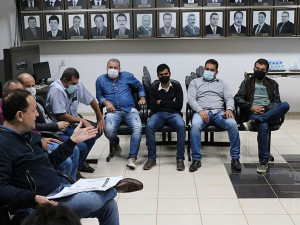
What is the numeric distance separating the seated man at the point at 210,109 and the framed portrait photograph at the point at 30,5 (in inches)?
130

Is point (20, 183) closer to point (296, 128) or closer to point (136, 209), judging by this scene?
point (136, 209)

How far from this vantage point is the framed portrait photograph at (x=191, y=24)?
6.58 metres

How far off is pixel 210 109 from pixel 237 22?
2448mm

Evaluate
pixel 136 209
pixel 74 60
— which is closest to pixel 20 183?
pixel 136 209

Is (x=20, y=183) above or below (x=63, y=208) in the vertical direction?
below

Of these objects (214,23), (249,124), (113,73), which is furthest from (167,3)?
(249,124)

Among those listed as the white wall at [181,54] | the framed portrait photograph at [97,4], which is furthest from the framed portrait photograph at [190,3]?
the framed portrait photograph at [97,4]

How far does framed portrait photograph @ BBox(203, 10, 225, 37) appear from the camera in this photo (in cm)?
657

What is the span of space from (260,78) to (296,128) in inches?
74.0

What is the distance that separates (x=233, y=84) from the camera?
6.96 meters

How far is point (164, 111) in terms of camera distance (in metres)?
4.77

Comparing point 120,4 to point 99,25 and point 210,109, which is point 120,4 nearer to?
point 99,25

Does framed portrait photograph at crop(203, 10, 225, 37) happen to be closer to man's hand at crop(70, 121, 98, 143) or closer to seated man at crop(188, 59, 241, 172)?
seated man at crop(188, 59, 241, 172)

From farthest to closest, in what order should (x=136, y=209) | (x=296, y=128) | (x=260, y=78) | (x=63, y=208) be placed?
1. (x=296, y=128)
2. (x=260, y=78)
3. (x=136, y=209)
4. (x=63, y=208)
